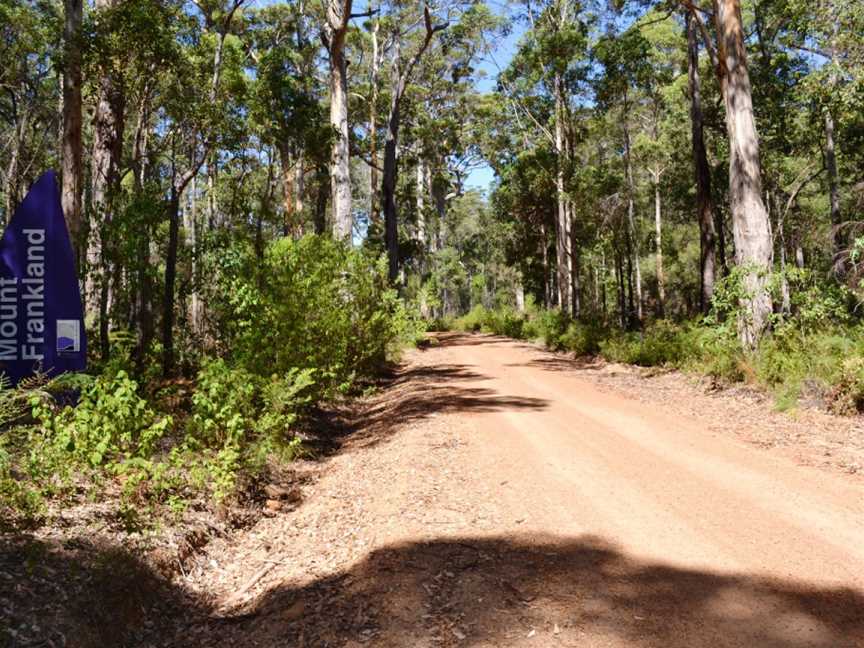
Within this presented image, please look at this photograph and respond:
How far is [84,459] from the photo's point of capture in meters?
5.10

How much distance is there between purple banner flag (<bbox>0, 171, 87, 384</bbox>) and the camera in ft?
23.0

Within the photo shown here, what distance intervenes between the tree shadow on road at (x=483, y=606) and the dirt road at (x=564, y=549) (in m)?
0.01

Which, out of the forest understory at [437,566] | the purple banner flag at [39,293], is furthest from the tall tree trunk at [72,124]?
the forest understory at [437,566]

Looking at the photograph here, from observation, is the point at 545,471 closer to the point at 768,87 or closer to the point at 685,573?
the point at 685,573

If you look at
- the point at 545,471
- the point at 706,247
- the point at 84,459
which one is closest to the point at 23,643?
the point at 84,459

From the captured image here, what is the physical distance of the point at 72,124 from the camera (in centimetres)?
1034

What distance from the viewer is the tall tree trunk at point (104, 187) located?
9.86m

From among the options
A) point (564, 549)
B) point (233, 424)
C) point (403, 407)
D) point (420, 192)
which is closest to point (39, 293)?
point (233, 424)

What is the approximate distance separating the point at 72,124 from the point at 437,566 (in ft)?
33.1

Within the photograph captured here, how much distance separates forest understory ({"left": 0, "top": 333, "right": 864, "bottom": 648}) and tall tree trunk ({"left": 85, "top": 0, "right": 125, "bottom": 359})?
5233 mm

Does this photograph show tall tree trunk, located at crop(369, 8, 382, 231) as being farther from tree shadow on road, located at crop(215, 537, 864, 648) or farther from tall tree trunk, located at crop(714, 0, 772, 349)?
tree shadow on road, located at crop(215, 537, 864, 648)

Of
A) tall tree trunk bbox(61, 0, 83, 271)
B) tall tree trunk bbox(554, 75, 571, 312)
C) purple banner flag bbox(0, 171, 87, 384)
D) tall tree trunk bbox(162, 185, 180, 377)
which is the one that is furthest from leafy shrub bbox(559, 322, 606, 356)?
purple banner flag bbox(0, 171, 87, 384)

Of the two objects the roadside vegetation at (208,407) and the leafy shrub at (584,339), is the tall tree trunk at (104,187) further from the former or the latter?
the leafy shrub at (584,339)

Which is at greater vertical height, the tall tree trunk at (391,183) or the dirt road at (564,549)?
the tall tree trunk at (391,183)
